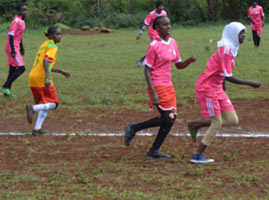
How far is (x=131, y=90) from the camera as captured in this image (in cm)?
1233

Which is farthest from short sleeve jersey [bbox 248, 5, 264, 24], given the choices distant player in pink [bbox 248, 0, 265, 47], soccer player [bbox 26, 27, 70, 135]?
soccer player [bbox 26, 27, 70, 135]

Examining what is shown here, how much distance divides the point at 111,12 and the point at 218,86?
3413 centimetres

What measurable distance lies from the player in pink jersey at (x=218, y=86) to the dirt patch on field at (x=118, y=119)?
2.02 m

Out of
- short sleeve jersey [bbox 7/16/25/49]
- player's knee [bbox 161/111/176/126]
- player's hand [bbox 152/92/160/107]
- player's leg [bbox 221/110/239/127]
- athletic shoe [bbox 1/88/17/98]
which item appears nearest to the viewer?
player's hand [bbox 152/92/160/107]

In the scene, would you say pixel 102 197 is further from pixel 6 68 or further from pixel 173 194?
pixel 6 68

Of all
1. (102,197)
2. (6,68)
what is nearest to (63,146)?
(102,197)

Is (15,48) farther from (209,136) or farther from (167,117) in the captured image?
(209,136)

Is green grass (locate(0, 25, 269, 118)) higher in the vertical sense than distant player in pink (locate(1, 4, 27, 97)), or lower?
lower

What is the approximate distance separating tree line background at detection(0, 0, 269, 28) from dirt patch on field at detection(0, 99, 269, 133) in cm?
2812

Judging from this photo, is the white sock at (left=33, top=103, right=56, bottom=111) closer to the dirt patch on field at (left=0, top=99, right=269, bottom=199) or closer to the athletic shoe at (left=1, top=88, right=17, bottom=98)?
the dirt patch on field at (left=0, top=99, right=269, bottom=199)

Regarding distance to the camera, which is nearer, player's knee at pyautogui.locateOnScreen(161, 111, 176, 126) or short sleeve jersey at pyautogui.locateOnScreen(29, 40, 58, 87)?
player's knee at pyautogui.locateOnScreen(161, 111, 176, 126)

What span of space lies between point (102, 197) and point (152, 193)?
1.58ft

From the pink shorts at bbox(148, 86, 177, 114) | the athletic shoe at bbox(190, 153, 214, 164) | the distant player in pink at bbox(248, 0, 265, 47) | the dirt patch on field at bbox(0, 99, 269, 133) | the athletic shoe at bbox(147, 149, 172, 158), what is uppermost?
the pink shorts at bbox(148, 86, 177, 114)

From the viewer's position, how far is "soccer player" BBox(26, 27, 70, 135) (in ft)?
26.9
